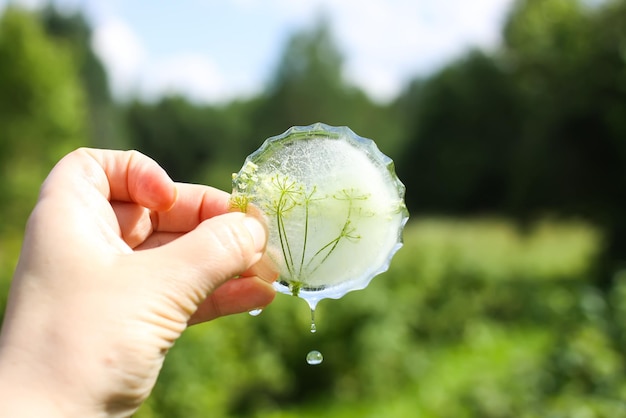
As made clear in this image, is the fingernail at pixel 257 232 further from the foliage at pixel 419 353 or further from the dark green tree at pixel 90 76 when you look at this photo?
the dark green tree at pixel 90 76

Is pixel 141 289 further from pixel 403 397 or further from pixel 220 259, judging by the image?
pixel 403 397

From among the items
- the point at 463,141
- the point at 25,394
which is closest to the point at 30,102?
the point at 463,141

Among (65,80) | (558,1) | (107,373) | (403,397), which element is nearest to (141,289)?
(107,373)

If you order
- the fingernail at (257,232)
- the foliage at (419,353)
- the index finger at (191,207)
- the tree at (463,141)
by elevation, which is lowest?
the fingernail at (257,232)

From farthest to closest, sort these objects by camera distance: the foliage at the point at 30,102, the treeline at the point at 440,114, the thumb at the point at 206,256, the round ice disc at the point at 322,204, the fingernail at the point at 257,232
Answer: the foliage at the point at 30,102, the treeline at the point at 440,114, the round ice disc at the point at 322,204, the fingernail at the point at 257,232, the thumb at the point at 206,256

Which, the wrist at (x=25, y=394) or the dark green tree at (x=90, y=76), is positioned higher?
the dark green tree at (x=90, y=76)

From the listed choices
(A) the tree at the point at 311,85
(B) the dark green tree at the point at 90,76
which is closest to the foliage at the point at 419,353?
(A) the tree at the point at 311,85

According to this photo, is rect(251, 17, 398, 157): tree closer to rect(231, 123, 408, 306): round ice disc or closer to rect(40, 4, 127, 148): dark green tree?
rect(40, 4, 127, 148): dark green tree
